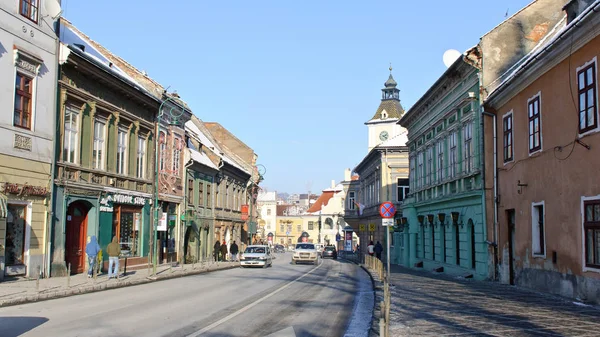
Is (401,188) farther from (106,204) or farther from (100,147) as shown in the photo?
(100,147)

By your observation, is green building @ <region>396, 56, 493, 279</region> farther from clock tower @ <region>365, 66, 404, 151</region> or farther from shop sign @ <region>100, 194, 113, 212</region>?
clock tower @ <region>365, 66, 404, 151</region>

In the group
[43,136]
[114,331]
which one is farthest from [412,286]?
[43,136]

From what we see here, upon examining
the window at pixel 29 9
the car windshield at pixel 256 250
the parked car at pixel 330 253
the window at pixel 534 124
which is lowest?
the parked car at pixel 330 253

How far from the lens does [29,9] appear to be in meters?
22.3

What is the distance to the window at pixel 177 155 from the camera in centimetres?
3800

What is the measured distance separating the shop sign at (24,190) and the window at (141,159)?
364 inches

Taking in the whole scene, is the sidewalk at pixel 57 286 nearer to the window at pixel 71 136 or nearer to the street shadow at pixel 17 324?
the street shadow at pixel 17 324

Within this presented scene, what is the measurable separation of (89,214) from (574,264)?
19.4 meters

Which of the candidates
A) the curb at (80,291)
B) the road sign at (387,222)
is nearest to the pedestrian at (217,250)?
the curb at (80,291)

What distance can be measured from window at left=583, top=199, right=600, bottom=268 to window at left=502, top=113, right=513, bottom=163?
6.55 metres

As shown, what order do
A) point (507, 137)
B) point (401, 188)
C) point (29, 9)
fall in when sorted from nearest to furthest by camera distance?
point (507, 137)
point (29, 9)
point (401, 188)

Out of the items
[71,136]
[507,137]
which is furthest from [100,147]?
[507,137]

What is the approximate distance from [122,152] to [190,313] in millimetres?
17470

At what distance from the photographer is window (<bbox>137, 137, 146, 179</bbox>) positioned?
105 feet
